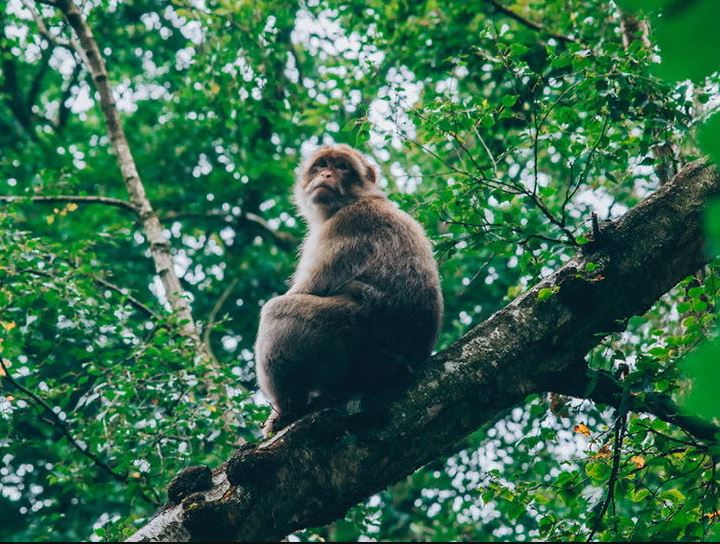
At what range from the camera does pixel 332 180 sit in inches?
250

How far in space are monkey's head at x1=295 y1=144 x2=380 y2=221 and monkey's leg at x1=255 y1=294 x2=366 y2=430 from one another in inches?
64.9

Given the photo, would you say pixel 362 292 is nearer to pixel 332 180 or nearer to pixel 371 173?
pixel 332 180

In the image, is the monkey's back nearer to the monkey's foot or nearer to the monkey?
the monkey

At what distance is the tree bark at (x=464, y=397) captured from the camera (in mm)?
3344

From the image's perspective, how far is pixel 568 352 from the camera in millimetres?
4152

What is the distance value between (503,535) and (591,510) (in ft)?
17.9

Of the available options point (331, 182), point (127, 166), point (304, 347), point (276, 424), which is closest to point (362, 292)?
point (304, 347)

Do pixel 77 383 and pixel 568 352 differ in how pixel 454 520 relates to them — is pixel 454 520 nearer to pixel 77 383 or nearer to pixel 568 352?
pixel 77 383

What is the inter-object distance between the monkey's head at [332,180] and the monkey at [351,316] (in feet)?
2.03

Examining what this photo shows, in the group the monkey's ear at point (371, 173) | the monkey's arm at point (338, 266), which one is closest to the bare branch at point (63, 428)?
the monkey's arm at point (338, 266)

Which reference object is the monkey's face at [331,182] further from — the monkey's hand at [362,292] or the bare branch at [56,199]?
the bare branch at [56,199]

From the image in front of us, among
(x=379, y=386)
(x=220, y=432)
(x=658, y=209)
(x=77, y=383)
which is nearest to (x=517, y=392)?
(x=379, y=386)

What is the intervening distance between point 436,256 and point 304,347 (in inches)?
63.8

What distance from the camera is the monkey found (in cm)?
452
